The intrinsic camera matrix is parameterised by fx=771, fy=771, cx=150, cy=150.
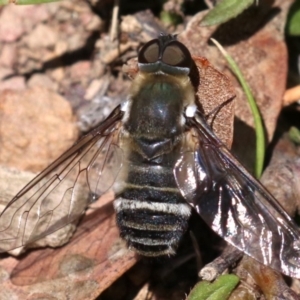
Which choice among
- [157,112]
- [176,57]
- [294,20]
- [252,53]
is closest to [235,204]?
[157,112]

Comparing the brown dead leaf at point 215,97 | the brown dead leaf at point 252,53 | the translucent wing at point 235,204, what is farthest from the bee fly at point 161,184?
the brown dead leaf at point 252,53

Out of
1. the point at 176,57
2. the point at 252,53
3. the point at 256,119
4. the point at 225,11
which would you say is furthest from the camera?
the point at 252,53

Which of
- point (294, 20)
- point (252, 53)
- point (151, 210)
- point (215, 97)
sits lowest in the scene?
point (151, 210)

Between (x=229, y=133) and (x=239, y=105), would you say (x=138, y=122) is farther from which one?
(x=239, y=105)

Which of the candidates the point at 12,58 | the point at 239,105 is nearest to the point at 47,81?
the point at 12,58

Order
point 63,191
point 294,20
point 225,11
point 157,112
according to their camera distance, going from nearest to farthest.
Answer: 1. point 157,112
2. point 63,191
3. point 225,11
4. point 294,20

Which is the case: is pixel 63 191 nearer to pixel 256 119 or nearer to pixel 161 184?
pixel 161 184

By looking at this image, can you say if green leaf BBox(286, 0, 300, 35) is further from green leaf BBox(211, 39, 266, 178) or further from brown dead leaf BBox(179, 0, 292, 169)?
green leaf BBox(211, 39, 266, 178)
